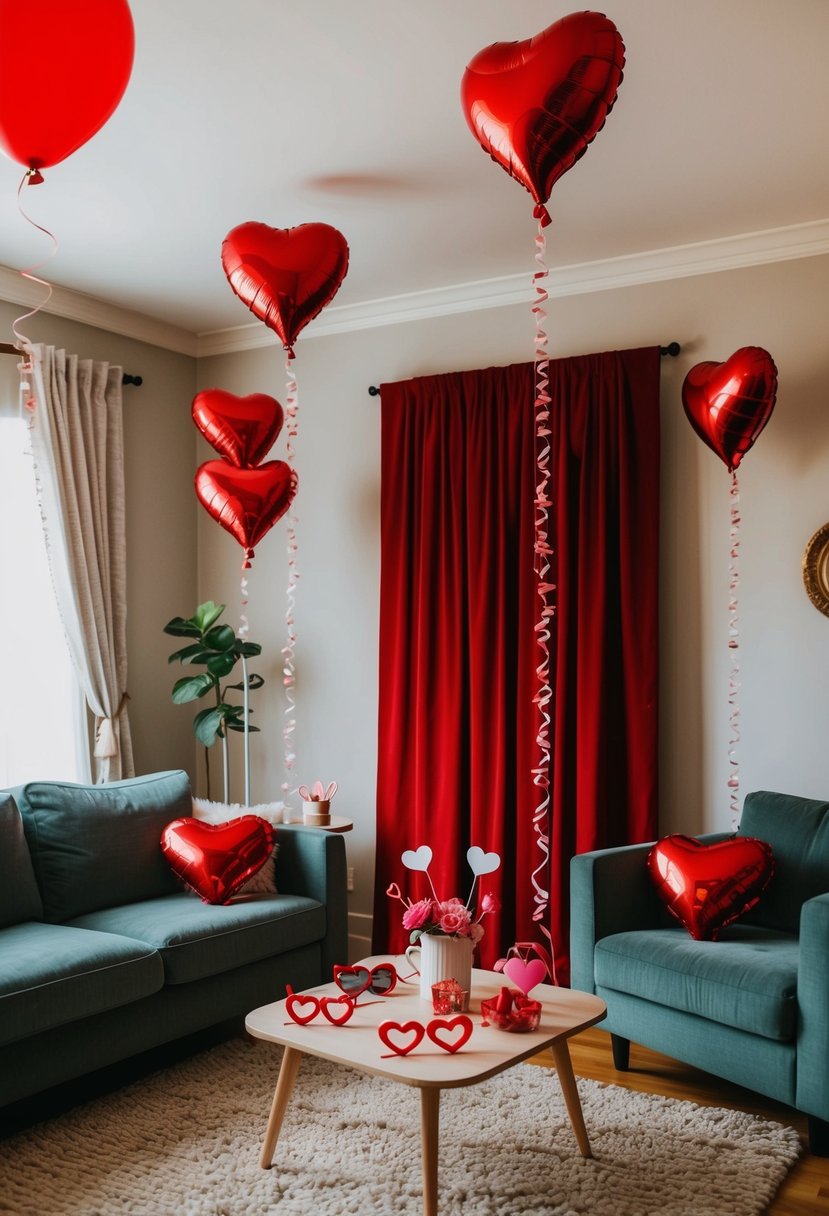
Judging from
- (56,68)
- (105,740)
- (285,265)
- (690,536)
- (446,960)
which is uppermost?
(285,265)

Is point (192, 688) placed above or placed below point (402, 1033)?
above

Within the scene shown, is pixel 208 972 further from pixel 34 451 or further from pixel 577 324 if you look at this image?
pixel 577 324

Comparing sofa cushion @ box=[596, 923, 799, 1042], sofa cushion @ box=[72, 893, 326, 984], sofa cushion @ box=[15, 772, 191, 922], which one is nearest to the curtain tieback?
sofa cushion @ box=[15, 772, 191, 922]

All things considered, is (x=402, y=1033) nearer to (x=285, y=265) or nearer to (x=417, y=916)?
(x=417, y=916)

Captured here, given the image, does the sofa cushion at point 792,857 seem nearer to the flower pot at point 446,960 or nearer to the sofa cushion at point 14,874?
the flower pot at point 446,960

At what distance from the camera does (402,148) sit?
10.3ft

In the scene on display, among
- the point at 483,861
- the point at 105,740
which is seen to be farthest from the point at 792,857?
the point at 105,740

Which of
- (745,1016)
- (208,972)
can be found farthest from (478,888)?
(745,1016)

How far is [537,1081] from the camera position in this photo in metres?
3.14

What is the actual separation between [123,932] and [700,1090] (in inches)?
68.6

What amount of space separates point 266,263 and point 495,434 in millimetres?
1316

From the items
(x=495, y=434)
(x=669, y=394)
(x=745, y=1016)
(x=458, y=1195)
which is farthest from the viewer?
(x=495, y=434)

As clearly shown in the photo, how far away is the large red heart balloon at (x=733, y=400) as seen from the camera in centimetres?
341

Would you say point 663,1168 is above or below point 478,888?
below
